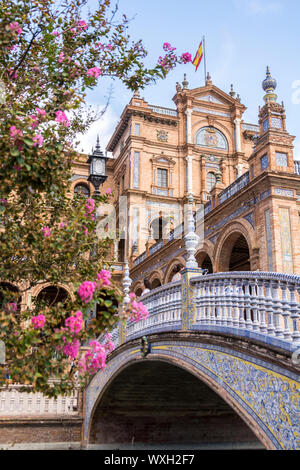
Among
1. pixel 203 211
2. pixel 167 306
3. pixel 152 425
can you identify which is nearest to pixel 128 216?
pixel 203 211

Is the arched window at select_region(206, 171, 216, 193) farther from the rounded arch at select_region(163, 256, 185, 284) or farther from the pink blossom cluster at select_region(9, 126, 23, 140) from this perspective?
the pink blossom cluster at select_region(9, 126, 23, 140)

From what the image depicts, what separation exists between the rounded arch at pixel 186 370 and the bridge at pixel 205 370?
0.05 feet

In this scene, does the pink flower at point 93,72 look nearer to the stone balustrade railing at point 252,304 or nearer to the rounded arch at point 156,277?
the stone balustrade railing at point 252,304

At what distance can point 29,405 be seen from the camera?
15484 mm

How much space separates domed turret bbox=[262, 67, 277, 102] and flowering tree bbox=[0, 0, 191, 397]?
347 inches

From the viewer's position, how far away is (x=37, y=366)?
471 centimetres

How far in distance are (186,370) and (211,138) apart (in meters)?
25.7

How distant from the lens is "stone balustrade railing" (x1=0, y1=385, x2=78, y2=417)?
50.1ft

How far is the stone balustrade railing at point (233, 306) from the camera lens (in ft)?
17.5

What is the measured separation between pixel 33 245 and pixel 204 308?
3115mm

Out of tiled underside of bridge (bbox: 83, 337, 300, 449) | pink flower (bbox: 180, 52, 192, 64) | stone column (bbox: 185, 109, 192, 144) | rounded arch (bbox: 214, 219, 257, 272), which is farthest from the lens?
stone column (bbox: 185, 109, 192, 144)

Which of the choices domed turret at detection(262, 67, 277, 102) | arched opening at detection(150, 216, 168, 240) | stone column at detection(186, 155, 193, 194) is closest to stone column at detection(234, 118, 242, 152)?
stone column at detection(186, 155, 193, 194)

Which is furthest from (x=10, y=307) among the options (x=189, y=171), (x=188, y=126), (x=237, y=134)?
(x=237, y=134)

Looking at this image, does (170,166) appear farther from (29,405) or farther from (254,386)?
(254,386)
